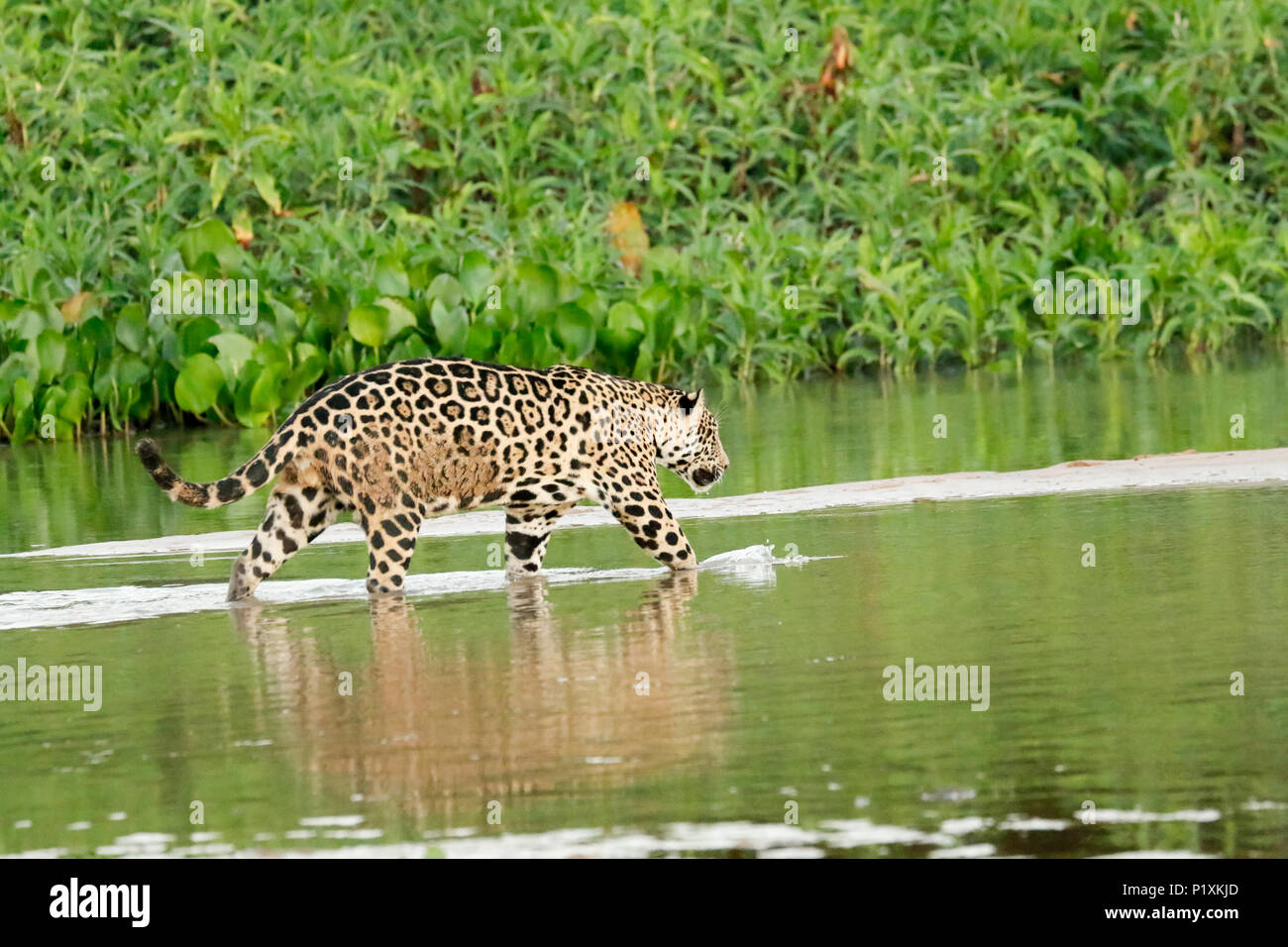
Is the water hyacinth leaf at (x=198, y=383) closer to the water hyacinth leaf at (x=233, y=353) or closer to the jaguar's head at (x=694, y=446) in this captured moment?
the water hyacinth leaf at (x=233, y=353)

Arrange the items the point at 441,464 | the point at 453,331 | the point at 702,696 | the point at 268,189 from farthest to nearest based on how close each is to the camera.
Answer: the point at 268,189 < the point at 453,331 < the point at 441,464 < the point at 702,696

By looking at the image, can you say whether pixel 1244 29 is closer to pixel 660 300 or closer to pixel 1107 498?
pixel 660 300

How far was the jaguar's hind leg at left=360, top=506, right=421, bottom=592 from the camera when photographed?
10180mm

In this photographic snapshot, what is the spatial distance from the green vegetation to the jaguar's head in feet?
25.0

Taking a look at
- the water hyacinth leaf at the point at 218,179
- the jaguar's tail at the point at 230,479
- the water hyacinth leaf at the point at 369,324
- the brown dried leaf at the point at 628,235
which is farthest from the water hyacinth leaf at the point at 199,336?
the jaguar's tail at the point at 230,479

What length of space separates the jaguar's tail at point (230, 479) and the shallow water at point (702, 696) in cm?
49

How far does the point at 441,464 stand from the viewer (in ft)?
34.3

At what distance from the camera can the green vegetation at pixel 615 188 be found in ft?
65.6

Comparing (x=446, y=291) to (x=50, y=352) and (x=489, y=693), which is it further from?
(x=489, y=693)

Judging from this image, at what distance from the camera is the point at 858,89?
25.6m

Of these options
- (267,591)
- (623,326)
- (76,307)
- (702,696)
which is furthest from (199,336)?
(702,696)

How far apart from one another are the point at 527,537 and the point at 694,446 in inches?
53.6

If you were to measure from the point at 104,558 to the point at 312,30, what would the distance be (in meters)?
16.7

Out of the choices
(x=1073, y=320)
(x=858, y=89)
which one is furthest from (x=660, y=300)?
(x=858, y=89)
